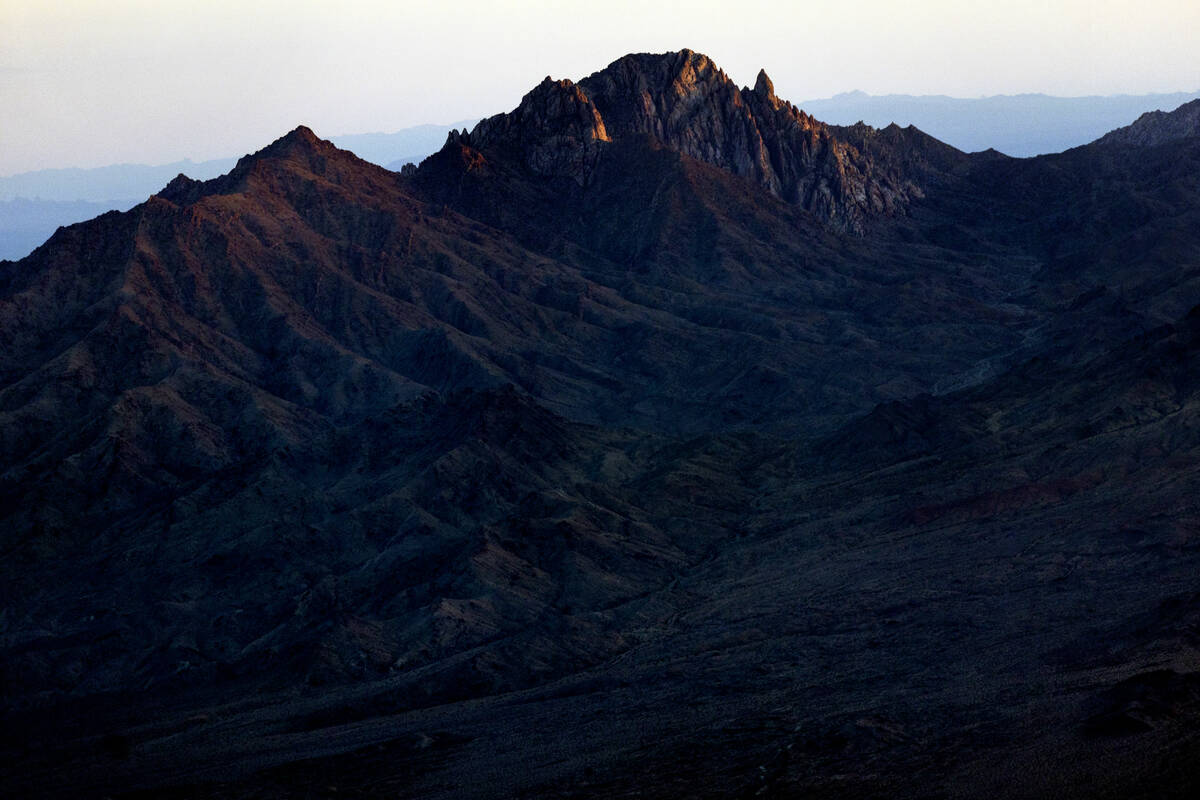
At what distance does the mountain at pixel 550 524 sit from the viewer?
6531cm

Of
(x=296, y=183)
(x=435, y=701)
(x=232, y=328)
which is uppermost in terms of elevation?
(x=296, y=183)

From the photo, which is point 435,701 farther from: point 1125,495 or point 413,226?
point 413,226

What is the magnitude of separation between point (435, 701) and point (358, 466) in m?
46.7

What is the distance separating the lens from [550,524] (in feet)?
348

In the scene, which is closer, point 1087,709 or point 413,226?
point 1087,709

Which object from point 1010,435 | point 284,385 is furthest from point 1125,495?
point 284,385

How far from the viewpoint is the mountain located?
6531cm

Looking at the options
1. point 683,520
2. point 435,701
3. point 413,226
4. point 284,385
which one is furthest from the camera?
point 413,226

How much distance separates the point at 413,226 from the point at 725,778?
13034 cm

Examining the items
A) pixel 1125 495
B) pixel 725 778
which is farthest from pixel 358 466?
pixel 725 778

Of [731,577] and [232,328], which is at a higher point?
[232,328]

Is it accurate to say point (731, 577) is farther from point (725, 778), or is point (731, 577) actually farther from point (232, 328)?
point (232, 328)

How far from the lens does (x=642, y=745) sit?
6550 centimetres

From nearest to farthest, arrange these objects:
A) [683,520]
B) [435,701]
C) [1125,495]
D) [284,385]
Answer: [435,701] → [1125,495] → [683,520] → [284,385]
